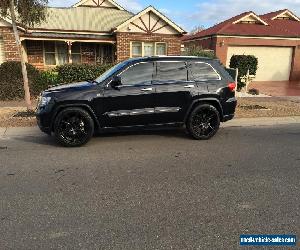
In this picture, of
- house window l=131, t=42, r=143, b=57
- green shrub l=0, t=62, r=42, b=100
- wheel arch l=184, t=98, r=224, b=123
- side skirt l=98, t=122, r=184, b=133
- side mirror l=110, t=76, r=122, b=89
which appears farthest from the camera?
house window l=131, t=42, r=143, b=57

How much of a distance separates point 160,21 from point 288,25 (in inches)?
492

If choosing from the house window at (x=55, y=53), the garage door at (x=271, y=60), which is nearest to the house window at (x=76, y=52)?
the house window at (x=55, y=53)

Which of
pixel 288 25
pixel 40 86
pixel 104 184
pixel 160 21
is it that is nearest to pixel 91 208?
pixel 104 184

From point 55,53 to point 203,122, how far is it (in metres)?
15.2

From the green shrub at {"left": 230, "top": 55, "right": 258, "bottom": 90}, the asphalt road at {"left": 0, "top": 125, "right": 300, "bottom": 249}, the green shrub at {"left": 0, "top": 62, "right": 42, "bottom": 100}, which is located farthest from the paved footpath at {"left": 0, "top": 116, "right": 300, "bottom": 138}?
the green shrub at {"left": 230, "top": 55, "right": 258, "bottom": 90}

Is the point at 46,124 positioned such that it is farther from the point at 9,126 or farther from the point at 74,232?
the point at 74,232

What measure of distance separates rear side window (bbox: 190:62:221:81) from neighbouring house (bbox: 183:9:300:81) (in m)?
15.1

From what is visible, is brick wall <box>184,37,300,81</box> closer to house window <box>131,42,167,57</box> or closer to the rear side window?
house window <box>131,42,167,57</box>

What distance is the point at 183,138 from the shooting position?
7.31m

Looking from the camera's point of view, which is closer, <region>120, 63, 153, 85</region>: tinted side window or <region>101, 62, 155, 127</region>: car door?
<region>101, 62, 155, 127</region>: car door

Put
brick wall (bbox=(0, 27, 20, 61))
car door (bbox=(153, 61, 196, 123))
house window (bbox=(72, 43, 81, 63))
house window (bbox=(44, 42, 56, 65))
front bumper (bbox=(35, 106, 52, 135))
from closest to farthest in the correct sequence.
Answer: front bumper (bbox=(35, 106, 52, 135)) → car door (bbox=(153, 61, 196, 123)) → brick wall (bbox=(0, 27, 20, 61)) → house window (bbox=(44, 42, 56, 65)) → house window (bbox=(72, 43, 81, 63))

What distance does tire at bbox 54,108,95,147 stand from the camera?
254 inches

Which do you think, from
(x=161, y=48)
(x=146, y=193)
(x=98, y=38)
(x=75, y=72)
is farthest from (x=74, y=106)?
(x=161, y=48)

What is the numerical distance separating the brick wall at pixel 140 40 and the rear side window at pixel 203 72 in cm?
1191
